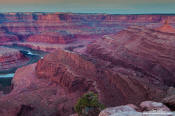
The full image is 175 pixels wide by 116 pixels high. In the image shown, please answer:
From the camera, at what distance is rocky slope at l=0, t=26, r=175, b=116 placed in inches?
825

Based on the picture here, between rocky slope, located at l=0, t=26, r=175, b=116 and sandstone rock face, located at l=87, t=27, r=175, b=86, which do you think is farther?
sandstone rock face, located at l=87, t=27, r=175, b=86

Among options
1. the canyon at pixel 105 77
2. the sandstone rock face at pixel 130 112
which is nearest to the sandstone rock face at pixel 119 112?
the sandstone rock face at pixel 130 112

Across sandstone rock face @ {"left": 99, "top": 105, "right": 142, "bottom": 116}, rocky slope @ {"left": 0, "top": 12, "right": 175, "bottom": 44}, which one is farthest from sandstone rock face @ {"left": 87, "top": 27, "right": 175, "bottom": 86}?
rocky slope @ {"left": 0, "top": 12, "right": 175, "bottom": 44}

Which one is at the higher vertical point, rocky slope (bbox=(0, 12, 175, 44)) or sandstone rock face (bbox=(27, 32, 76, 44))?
rocky slope (bbox=(0, 12, 175, 44))

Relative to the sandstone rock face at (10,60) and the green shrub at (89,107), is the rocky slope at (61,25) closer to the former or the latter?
the sandstone rock face at (10,60)

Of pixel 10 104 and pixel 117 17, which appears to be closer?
pixel 10 104

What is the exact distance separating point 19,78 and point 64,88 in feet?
36.1

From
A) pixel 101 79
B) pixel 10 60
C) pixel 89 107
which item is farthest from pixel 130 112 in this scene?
pixel 10 60

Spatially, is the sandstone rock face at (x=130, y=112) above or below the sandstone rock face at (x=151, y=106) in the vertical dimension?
above

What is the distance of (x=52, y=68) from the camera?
30281 mm

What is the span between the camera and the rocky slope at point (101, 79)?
68.7 ft

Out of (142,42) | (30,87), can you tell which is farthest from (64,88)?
(142,42)

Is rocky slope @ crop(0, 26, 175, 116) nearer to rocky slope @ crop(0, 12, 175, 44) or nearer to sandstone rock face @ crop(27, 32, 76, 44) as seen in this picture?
sandstone rock face @ crop(27, 32, 76, 44)

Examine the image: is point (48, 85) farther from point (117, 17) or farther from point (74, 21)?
point (117, 17)
